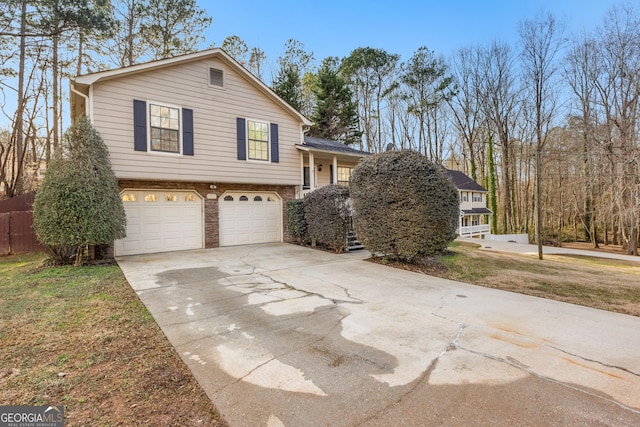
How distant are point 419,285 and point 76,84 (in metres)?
9.92

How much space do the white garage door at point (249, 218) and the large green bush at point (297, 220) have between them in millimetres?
728

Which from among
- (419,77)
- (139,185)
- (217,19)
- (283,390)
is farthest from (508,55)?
(283,390)

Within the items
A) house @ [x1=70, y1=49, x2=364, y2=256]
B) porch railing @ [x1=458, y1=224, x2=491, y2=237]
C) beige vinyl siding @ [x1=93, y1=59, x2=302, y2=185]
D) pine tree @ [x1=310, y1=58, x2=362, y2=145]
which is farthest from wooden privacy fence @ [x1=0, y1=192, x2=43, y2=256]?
porch railing @ [x1=458, y1=224, x2=491, y2=237]

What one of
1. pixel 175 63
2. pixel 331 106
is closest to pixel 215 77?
pixel 175 63

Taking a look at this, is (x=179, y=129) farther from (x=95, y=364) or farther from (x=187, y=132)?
(x=95, y=364)

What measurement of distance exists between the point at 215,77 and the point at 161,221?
5173 millimetres

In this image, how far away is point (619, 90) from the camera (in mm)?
16578

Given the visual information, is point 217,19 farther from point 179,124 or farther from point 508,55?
point 508,55

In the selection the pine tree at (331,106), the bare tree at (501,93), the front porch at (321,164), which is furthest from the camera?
→ the bare tree at (501,93)

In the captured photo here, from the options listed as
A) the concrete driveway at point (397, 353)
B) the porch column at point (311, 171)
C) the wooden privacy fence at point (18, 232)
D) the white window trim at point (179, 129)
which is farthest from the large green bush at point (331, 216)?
the wooden privacy fence at point (18, 232)

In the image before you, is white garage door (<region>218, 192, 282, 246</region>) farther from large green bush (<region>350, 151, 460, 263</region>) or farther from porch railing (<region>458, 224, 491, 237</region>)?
porch railing (<region>458, 224, 491, 237</region>)

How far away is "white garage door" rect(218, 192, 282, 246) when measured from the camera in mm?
10883

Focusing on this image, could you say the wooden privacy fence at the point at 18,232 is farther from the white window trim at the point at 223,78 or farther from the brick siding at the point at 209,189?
the white window trim at the point at 223,78

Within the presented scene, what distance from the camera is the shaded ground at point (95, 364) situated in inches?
85.8
